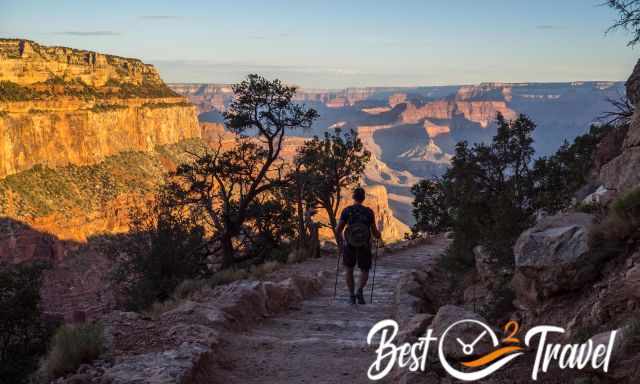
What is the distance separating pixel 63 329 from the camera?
20.7 feet

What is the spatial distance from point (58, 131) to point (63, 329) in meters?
65.9

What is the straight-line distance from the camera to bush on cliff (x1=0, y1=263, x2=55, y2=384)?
17359mm

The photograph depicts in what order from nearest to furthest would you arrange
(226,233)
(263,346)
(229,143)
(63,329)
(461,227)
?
(63,329), (263,346), (461,227), (226,233), (229,143)

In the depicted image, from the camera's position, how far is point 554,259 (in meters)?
6.05

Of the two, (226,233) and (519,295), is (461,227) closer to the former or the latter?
(226,233)

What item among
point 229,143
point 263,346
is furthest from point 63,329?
point 229,143

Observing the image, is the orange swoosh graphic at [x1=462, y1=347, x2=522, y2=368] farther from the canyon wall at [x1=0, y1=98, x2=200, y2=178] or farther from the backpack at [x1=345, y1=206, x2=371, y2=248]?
the canyon wall at [x1=0, y1=98, x2=200, y2=178]

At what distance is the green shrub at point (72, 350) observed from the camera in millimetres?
5754

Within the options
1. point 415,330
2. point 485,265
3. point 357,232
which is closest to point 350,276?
point 357,232

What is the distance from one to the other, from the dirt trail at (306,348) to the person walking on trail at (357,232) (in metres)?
0.86

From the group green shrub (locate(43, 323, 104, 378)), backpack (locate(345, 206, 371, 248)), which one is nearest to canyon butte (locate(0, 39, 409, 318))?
backpack (locate(345, 206, 371, 248))

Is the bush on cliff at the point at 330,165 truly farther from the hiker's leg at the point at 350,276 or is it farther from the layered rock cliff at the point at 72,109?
the layered rock cliff at the point at 72,109

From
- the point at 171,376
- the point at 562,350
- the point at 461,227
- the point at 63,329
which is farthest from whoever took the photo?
the point at 461,227

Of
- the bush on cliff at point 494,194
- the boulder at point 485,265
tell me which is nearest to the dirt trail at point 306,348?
the boulder at point 485,265
